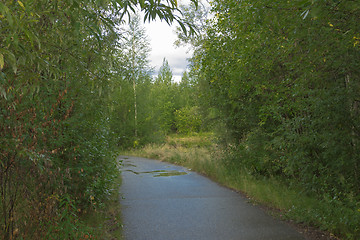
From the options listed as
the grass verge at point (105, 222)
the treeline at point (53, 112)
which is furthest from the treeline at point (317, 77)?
the grass verge at point (105, 222)

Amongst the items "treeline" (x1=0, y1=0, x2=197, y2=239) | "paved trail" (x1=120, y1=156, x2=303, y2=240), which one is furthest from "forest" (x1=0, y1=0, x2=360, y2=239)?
"paved trail" (x1=120, y1=156, x2=303, y2=240)

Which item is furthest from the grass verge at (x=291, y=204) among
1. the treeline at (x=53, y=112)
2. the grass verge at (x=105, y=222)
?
the treeline at (x=53, y=112)

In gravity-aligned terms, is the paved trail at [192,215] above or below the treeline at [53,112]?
below

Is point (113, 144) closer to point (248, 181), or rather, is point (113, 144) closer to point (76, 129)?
point (76, 129)

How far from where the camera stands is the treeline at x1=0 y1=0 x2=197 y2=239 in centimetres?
355

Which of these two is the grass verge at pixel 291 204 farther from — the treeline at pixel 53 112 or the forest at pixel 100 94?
the treeline at pixel 53 112

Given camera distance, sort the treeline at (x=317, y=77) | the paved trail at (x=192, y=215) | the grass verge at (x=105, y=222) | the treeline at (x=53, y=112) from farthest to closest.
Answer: the paved trail at (x=192, y=215) → the grass verge at (x=105, y=222) → the treeline at (x=317, y=77) → the treeline at (x=53, y=112)

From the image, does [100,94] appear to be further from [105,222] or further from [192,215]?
[192,215]

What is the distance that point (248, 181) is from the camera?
11.0 metres

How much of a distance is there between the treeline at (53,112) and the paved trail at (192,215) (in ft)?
4.26

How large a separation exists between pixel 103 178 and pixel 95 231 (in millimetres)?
1703

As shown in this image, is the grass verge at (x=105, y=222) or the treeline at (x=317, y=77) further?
the grass verge at (x=105, y=222)

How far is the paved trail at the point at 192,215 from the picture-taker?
21.2 feet

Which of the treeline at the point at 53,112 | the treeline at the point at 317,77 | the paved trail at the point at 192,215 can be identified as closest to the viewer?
the treeline at the point at 53,112
